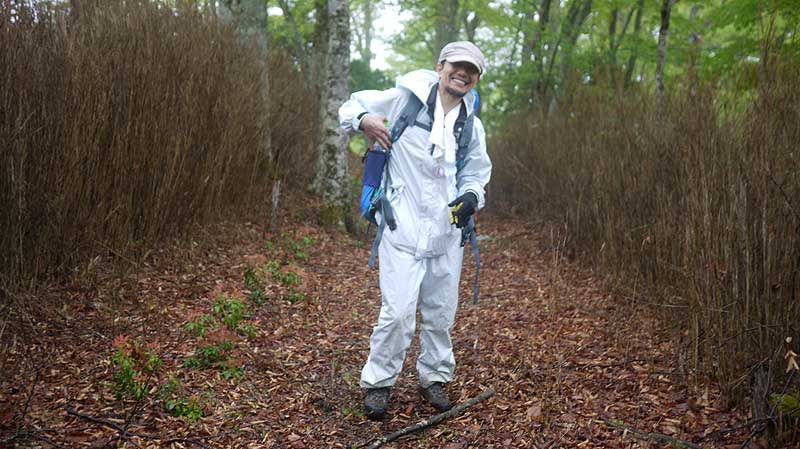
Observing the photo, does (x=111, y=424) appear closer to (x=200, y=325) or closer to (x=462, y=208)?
(x=200, y=325)

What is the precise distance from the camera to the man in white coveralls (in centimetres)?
321

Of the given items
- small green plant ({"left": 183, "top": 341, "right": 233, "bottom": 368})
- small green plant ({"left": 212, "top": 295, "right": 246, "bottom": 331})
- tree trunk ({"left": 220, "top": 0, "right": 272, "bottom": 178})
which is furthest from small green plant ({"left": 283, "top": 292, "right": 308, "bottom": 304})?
tree trunk ({"left": 220, "top": 0, "right": 272, "bottom": 178})

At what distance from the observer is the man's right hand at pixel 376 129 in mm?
3182

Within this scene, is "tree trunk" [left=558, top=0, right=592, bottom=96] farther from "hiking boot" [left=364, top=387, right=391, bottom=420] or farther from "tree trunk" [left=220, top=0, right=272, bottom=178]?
"hiking boot" [left=364, top=387, right=391, bottom=420]

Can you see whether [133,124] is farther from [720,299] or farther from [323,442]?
[720,299]

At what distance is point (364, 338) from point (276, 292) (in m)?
1.02

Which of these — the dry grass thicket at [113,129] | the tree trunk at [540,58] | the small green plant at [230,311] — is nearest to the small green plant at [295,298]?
the small green plant at [230,311]

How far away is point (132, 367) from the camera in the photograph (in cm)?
333

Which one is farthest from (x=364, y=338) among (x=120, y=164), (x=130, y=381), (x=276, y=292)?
(x=120, y=164)

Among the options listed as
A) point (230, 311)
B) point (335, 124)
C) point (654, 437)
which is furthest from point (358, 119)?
point (335, 124)

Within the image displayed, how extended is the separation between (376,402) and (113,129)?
2.78 m

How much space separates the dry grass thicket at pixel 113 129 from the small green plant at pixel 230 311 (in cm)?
82

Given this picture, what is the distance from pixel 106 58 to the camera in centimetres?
432

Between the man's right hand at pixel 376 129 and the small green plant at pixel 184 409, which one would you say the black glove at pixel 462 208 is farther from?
the small green plant at pixel 184 409
